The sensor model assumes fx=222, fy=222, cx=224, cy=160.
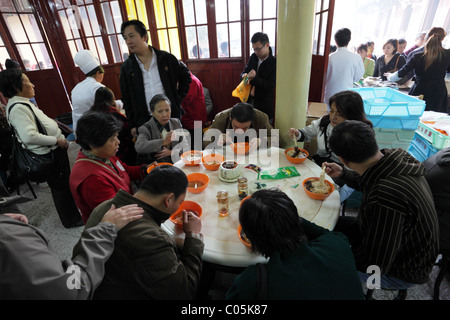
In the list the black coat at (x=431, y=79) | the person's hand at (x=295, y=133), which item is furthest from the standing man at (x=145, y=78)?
the black coat at (x=431, y=79)

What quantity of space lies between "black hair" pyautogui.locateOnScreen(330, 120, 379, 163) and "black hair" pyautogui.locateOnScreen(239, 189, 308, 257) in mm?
502

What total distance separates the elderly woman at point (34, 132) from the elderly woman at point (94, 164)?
967mm

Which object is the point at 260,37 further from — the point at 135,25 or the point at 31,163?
the point at 31,163

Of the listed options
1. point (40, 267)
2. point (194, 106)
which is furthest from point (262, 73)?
point (40, 267)

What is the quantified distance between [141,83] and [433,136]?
3321 mm

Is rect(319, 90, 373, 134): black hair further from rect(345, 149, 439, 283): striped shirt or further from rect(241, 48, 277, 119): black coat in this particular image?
rect(241, 48, 277, 119): black coat

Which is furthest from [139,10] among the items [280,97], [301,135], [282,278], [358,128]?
[282,278]

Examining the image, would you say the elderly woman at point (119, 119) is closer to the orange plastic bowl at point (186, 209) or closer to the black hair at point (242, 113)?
the black hair at point (242, 113)

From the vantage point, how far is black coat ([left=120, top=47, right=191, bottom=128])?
→ 2.67m

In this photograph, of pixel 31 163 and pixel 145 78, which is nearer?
pixel 31 163

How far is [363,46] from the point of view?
183 inches

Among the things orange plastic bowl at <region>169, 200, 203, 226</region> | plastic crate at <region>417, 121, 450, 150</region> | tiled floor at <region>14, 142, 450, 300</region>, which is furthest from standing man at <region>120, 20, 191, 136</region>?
plastic crate at <region>417, 121, 450, 150</region>

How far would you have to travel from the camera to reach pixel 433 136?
7.76 ft

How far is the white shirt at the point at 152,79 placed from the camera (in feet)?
8.77
